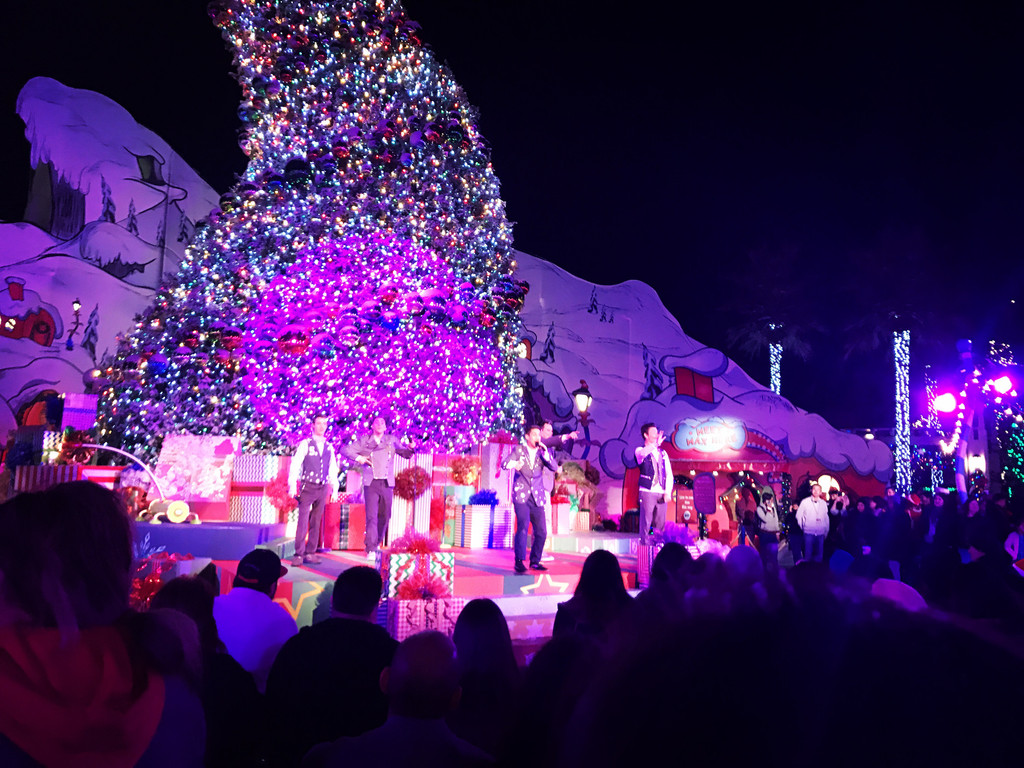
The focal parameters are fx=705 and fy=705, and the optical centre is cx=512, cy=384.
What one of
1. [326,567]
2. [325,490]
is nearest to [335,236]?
[325,490]

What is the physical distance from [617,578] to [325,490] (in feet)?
20.3

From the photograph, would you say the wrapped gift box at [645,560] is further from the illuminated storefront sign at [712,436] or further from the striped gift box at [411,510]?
the illuminated storefront sign at [712,436]

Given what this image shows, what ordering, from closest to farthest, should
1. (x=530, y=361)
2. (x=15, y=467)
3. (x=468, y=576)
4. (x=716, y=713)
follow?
(x=716, y=713)
(x=468, y=576)
(x=15, y=467)
(x=530, y=361)

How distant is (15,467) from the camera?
10.8 m

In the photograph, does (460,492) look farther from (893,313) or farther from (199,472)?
(893,313)

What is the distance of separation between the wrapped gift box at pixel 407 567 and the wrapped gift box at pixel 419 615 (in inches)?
10.2

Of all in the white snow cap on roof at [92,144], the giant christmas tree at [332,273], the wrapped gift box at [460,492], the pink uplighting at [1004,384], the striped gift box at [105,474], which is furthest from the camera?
the white snow cap on roof at [92,144]

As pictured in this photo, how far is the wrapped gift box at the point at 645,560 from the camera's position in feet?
31.0

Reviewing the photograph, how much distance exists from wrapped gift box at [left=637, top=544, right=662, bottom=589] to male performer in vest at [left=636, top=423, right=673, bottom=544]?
212 mm

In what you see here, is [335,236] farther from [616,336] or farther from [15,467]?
[616,336]

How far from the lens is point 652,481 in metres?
9.95

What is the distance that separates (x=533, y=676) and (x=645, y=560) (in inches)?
302

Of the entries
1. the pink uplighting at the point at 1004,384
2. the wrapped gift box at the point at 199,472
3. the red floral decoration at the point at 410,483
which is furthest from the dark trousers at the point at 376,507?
the pink uplighting at the point at 1004,384

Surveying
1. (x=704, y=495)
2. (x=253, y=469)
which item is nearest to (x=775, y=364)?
(x=704, y=495)
